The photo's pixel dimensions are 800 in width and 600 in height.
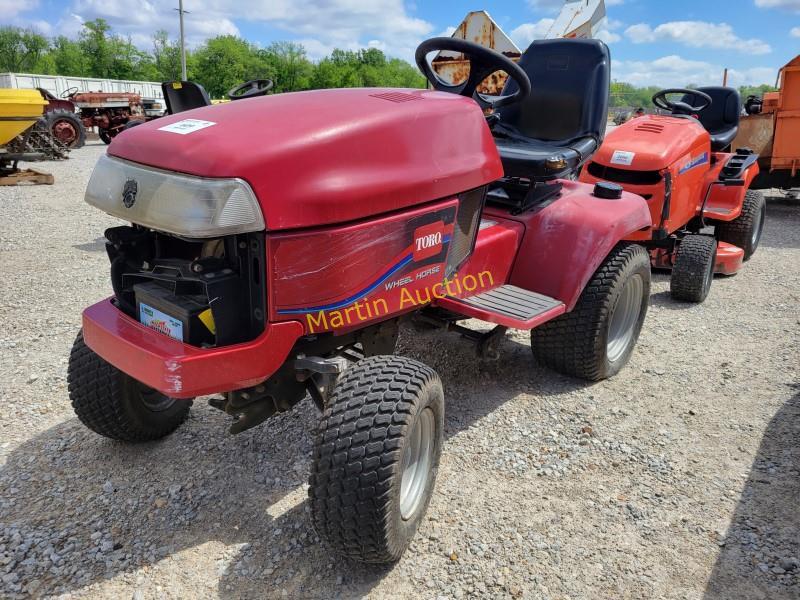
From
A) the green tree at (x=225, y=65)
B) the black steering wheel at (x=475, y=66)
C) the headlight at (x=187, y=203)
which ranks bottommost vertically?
the headlight at (x=187, y=203)

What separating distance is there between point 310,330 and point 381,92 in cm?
97

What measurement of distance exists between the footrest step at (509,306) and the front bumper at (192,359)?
2.84 ft

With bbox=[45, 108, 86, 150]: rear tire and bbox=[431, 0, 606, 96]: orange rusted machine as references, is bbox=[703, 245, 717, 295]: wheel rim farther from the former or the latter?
bbox=[45, 108, 86, 150]: rear tire

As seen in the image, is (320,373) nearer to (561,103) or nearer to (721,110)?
(561,103)

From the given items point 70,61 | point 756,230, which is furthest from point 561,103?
point 70,61

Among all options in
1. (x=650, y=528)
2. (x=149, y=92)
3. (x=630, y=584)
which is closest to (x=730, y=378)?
(x=650, y=528)

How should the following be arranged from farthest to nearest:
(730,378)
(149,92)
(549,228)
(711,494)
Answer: (149,92) < (730,378) < (549,228) < (711,494)

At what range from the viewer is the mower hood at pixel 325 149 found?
181cm

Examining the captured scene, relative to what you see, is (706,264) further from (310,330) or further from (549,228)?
(310,330)

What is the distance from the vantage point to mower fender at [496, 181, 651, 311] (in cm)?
301

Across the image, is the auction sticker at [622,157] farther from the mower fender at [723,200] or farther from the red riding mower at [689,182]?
the mower fender at [723,200]

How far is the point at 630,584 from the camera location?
2.08 meters

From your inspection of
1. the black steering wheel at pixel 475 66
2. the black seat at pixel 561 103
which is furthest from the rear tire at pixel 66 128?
the black steering wheel at pixel 475 66

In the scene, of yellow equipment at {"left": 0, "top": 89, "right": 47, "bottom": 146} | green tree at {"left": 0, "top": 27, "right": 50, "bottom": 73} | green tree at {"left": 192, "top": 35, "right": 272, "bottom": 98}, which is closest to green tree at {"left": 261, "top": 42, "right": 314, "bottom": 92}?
green tree at {"left": 192, "top": 35, "right": 272, "bottom": 98}
